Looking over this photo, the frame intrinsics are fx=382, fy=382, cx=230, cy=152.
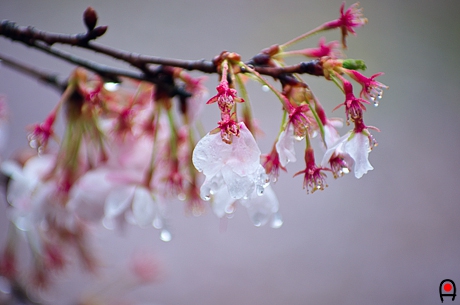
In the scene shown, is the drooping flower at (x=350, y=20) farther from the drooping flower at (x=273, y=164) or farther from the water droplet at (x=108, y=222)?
the water droplet at (x=108, y=222)

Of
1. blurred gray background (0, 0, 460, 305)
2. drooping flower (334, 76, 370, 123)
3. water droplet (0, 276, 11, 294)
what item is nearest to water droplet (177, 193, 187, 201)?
drooping flower (334, 76, 370, 123)

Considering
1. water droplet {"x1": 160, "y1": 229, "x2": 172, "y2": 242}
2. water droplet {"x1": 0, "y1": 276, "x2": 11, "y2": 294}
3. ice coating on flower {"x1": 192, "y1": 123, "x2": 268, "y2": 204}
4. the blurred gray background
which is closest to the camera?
ice coating on flower {"x1": 192, "y1": 123, "x2": 268, "y2": 204}

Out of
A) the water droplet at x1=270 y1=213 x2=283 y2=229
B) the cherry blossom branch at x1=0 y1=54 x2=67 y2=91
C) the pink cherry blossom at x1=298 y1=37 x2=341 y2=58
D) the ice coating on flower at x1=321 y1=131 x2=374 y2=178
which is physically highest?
the cherry blossom branch at x1=0 y1=54 x2=67 y2=91

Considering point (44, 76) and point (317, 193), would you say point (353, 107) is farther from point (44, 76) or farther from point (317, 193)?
point (317, 193)

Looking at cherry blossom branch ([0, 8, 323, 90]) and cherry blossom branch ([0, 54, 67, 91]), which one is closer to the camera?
cherry blossom branch ([0, 8, 323, 90])

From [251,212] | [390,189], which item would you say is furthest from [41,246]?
[390,189]

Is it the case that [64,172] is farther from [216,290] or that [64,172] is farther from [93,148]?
[216,290]

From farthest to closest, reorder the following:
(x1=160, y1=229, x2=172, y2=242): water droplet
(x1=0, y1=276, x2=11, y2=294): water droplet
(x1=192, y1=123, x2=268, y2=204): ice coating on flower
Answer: (x1=0, y1=276, x2=11, y2=294): water droplet
(x1=160, y1=229, x2=172, y2=242): water droplet
(x1=192, y1=123, x2=268, y2=204): ice coating on flower

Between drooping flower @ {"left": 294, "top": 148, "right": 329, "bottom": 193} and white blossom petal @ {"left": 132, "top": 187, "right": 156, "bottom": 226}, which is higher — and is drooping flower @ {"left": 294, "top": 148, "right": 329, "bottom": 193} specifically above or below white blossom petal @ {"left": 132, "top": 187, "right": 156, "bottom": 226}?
Result: above

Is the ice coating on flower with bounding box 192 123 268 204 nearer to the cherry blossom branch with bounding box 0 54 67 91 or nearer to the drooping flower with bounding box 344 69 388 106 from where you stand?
the drooping flower with bounding box 344 69 388 106
